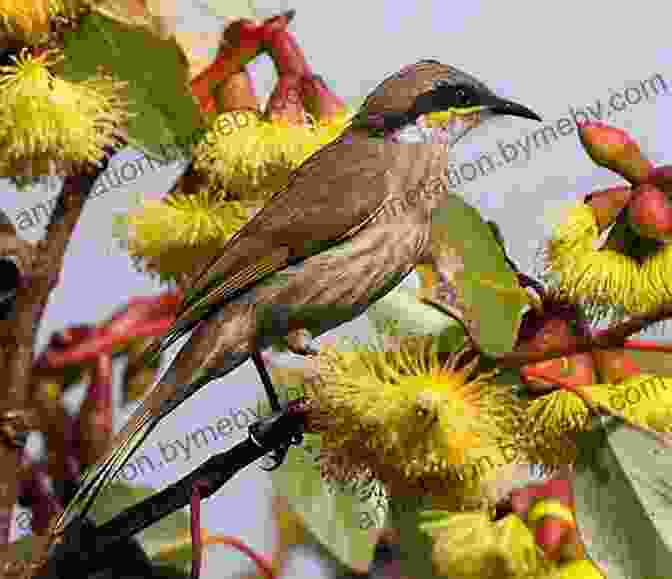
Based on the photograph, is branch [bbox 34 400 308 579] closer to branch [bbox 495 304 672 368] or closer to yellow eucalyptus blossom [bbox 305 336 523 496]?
yellow eucalyptus blossom [bbox 305 336 523 496]

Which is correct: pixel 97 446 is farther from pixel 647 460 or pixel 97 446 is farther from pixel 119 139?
pixel 647 460

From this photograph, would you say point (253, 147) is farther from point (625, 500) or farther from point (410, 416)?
point (625, 500)

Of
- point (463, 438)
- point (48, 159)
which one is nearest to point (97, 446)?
point (48, 159)

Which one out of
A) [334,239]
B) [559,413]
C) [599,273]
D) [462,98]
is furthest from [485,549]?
[462,98]

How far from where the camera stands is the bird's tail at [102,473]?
1.42 meters

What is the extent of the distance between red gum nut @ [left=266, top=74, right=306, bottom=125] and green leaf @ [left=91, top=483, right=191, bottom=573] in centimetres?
52

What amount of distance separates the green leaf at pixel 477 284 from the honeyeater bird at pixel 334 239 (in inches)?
6.8

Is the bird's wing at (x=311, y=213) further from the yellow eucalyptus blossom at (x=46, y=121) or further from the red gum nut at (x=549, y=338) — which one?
the red gum nut at (x=549, y=338)

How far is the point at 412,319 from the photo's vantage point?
1.63 m

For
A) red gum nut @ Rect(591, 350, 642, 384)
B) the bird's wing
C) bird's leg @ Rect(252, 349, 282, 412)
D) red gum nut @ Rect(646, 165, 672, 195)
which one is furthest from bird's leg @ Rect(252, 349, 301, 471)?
red gum nut @ Rect(646, 165, 672, 195)

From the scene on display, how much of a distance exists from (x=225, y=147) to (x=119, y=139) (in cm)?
21

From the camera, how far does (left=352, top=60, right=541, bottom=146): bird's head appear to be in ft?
6.22

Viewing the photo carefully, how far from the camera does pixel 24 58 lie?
1.63 metres

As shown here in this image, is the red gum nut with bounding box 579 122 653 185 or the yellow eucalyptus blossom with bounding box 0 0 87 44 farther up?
the yellow eucalyptus blossom with bounding box 0 0 87 44
